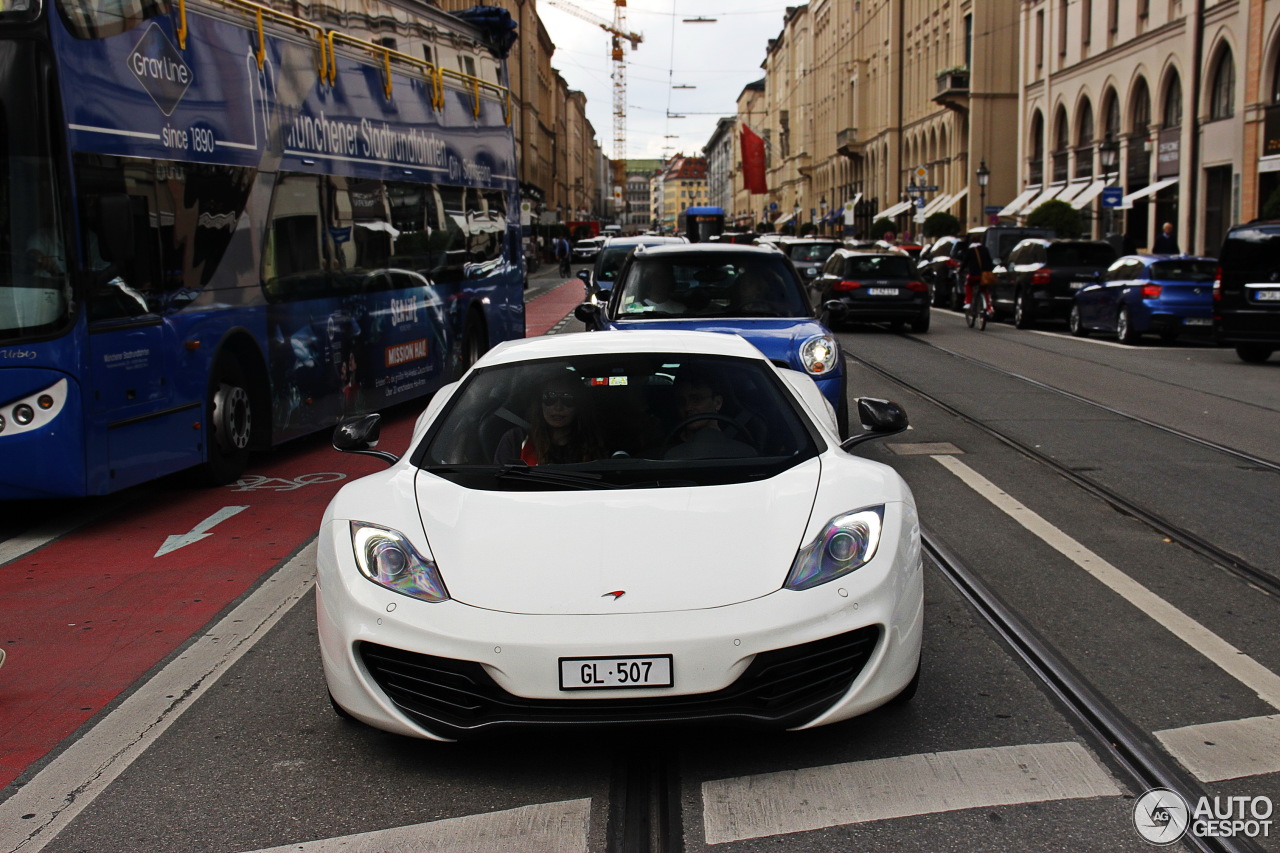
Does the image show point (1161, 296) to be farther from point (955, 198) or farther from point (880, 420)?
point (955, 198)

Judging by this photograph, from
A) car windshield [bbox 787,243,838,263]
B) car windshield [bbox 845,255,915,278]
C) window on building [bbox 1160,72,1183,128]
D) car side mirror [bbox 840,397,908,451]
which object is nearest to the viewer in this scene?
car side mirror [bbox 840,397,908,451]

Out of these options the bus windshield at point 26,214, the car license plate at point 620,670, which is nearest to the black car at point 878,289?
the bus windshield at point 26,214

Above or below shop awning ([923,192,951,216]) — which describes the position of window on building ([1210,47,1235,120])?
above

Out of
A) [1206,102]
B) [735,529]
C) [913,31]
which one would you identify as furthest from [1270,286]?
[913,31]

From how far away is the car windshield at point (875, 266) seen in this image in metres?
25.4

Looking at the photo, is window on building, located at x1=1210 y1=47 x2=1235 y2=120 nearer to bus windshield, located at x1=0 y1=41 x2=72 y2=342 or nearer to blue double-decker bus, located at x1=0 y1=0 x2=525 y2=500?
blue double-decker bus, located at x1=0 y1=0 x2=525 y2=500

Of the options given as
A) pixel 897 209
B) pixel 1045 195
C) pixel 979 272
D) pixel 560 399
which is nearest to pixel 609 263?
pixel 979 272

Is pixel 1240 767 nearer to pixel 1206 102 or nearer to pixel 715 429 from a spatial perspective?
pixel 715 429

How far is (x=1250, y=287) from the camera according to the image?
1881 centimetres

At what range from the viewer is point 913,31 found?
75812 millimetres

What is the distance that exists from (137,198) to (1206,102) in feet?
111

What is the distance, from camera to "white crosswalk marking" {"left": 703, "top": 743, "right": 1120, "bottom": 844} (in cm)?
382

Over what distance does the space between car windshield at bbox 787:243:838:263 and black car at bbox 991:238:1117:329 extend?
775 cm

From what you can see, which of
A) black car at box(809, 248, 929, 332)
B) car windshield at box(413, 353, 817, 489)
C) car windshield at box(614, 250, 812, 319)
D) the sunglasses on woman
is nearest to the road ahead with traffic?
car windshield at box(413, 353, 817, 489)
